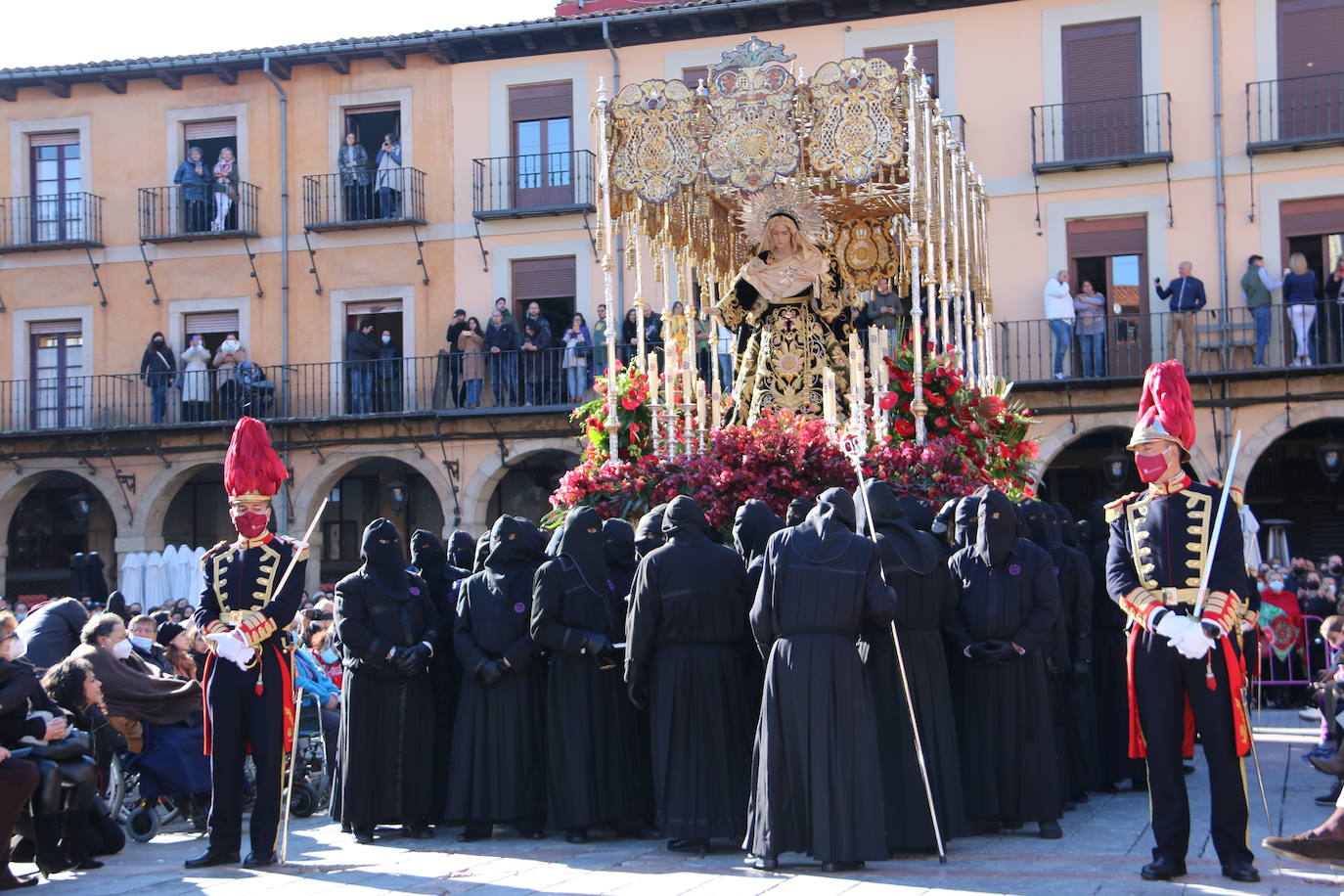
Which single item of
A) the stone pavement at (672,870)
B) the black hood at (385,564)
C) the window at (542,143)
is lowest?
the stone pavement at (672,870)

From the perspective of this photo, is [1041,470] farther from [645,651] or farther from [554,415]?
[645,651]

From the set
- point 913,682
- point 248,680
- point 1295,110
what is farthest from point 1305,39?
point 248,680

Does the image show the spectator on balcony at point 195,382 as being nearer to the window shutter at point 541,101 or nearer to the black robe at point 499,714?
the window shutter at point 541,101

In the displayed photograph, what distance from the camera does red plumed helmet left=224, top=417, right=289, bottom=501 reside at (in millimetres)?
8750

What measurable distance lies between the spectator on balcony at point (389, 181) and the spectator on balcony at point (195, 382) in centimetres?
343

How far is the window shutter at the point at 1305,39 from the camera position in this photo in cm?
2150

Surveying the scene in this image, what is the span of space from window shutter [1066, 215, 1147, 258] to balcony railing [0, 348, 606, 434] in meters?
6.69

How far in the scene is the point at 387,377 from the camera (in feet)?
81.5

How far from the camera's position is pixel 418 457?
24344 millimetres

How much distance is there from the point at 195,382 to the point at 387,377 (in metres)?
2.96

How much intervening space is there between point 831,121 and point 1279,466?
13.5 m

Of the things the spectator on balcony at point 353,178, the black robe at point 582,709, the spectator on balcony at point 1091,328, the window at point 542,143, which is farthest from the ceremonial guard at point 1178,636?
the spectator on balcony at point 353,178

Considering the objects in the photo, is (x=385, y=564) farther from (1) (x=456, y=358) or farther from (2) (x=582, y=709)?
(1) (x=456, y=358)

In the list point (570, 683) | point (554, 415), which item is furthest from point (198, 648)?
point (554, 415)
